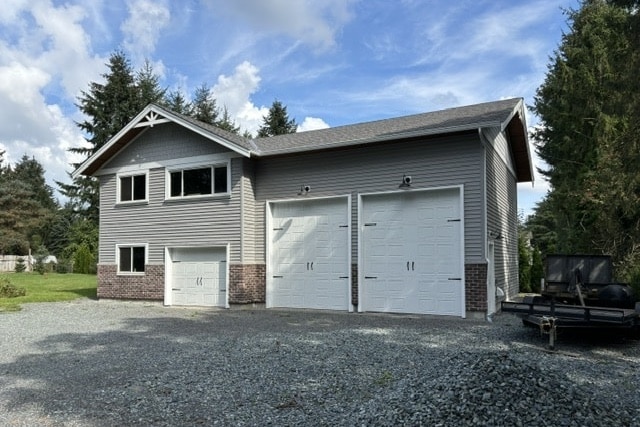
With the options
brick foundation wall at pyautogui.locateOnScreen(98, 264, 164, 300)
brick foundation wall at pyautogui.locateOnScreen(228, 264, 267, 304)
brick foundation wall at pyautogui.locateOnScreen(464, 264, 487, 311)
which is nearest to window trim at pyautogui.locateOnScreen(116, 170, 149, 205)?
brick foundation wall at pyautogui.locateOnScreen(98, 264, 164, 300)

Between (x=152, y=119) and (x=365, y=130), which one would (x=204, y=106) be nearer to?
(x=152, y=119)

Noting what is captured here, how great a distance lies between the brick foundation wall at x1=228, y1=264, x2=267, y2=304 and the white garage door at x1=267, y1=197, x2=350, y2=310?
0.89ft

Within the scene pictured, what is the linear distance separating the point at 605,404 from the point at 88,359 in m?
7.01

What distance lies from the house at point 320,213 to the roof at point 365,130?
0.06 m

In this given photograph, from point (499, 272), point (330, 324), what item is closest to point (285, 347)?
point (330, 324)

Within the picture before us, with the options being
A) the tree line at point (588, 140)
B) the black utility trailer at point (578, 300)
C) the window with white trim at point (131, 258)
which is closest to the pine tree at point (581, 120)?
the tree line at point (588, 140)

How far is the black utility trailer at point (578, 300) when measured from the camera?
8070mm

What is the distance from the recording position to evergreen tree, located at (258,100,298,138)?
136 feet

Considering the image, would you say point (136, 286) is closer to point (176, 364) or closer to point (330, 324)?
point (330, 324)

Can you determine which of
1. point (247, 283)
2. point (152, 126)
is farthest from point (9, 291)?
point (247, 283)

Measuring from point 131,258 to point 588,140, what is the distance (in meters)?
19.6

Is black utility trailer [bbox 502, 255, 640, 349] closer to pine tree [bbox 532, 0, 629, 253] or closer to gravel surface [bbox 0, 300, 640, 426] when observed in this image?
gravel surface [bbox 0, 300, 640, 426]

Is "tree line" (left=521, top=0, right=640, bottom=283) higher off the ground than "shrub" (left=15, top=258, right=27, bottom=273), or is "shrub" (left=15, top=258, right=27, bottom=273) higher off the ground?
"tree line" (left=521, top=0, right=640, bottom=283)

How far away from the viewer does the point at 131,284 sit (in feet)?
55.4
